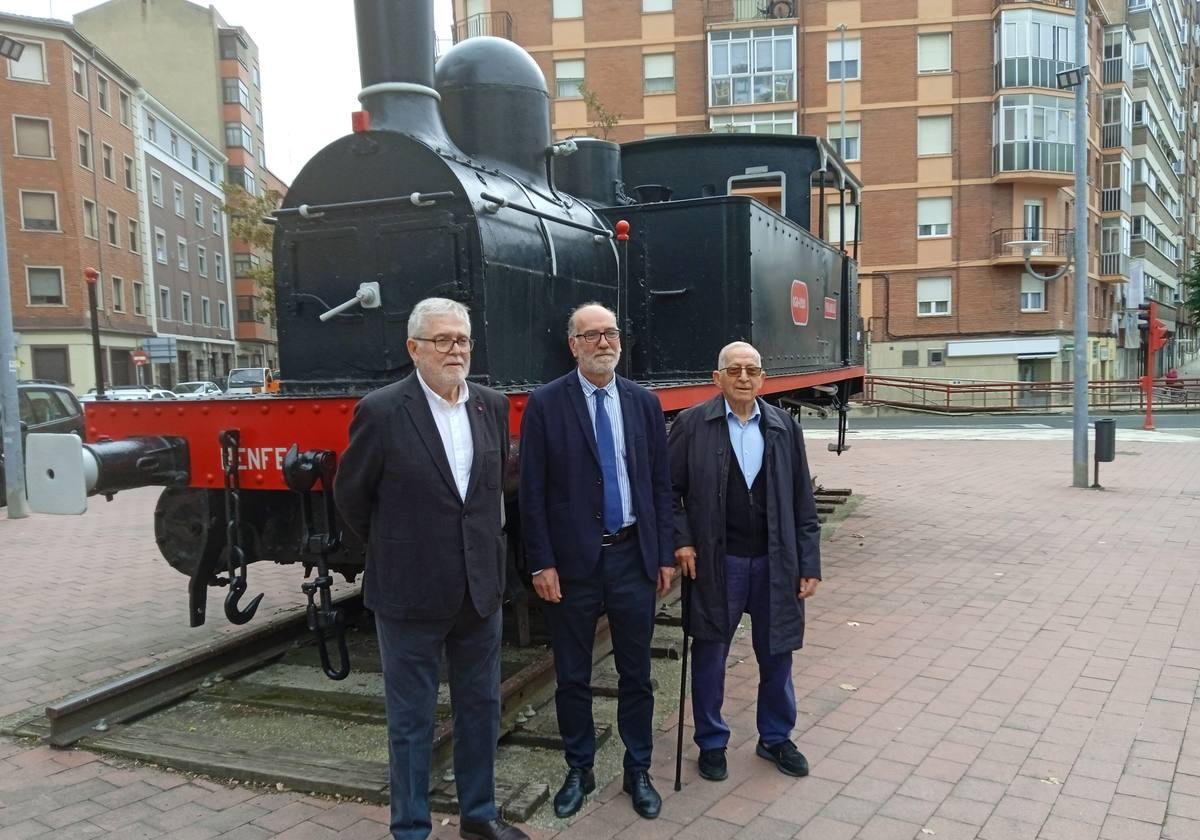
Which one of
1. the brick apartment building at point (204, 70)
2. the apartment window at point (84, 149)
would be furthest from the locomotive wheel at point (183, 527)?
the brick apartment building at point (204, 70)

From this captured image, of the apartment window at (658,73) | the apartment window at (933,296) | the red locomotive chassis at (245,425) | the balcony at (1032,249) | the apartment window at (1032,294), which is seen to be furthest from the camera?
the apartment window at (658,73)

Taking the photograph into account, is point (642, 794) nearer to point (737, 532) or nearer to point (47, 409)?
point (737, 532)

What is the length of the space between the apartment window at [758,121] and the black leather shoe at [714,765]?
99.1ft

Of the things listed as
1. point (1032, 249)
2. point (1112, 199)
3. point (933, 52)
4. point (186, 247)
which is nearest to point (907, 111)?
point (933, 52)

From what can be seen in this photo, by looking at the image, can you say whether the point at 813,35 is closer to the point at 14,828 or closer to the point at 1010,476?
the point at 1010,476

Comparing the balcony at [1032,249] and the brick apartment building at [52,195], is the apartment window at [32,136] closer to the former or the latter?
the brick apartment building at [52,195]

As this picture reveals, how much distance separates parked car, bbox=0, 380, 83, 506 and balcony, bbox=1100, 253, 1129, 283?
3762cm

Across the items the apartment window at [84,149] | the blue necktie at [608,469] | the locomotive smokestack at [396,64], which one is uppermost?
the apartment window at [84,149]

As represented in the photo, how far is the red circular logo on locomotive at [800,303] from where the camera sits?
711 cm

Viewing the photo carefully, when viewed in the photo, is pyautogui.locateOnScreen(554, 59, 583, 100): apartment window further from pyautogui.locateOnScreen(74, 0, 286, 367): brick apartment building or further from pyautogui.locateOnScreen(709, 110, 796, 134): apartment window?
pyautogui.locateOnScreen(74, 0, 286, 367): brick apartment building

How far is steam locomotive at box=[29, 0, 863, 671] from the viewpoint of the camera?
3.77m

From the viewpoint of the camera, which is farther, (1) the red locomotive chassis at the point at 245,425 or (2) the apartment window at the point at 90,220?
(2) the apartment window at the point at 90,220

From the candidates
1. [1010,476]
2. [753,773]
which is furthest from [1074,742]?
[1010,476]

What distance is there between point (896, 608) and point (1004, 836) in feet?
9.51
